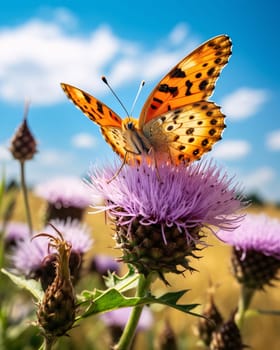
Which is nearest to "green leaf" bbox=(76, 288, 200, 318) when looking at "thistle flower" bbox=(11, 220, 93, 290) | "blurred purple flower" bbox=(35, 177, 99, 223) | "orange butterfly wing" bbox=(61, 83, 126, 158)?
"orange butterfly wing" bbox=(61, 83, 126, 158)

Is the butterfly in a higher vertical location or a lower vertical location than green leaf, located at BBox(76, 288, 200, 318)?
higher

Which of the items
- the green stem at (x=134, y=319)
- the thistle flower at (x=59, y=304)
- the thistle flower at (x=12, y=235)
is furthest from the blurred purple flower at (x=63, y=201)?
the thistle flower at (x=59, y=304)

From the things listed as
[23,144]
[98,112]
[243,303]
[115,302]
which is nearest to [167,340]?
[243,303]

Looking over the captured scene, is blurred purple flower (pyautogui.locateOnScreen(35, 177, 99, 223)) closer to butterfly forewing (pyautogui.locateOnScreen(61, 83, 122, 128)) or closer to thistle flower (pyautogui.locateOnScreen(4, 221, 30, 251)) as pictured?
thistle flower (pyautogui.locateOnScreen(4, 221, 30, 251))

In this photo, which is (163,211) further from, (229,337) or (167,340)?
(167,340)

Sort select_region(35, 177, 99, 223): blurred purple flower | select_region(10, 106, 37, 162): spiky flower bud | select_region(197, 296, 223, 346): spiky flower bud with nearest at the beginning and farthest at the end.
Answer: select_region(197, 296, 223, 346): spiky flower bud < select_region(10, 106, 37, 162): spiky flower bud < select_region(35, 177, 99, 223): blurred purple flower
